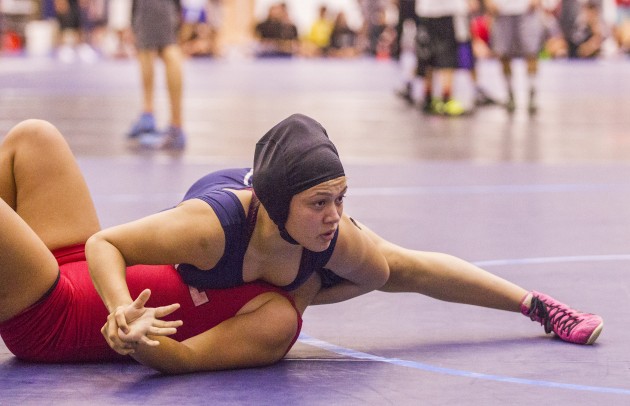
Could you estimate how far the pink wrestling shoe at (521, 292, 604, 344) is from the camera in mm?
3156

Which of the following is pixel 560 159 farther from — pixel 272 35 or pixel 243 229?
pixel 272 35

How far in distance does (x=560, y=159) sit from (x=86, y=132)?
3539 mm

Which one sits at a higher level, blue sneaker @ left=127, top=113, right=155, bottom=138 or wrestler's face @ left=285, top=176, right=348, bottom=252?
wrestler's face @ left=285, top=176, right=348, bottom=252

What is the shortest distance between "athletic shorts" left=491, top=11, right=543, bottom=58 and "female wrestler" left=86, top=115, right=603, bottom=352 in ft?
26.5

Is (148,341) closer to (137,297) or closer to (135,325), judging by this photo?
(135,325)

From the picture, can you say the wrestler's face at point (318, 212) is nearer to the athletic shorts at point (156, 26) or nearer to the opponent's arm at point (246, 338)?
the opponent's arm at point (246, 338)

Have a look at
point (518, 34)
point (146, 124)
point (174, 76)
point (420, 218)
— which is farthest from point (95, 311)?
point (518, 34)

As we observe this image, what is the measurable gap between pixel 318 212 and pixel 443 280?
66 cm

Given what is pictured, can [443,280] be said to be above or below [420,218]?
above

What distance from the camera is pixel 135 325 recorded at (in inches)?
101

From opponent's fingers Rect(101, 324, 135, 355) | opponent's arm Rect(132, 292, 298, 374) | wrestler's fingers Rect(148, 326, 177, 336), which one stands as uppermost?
wrestler's fingers Rect(148, 326, 177, 336)

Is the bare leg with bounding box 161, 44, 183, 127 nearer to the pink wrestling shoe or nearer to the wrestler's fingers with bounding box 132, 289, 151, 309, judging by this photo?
the pink wrestling shoe

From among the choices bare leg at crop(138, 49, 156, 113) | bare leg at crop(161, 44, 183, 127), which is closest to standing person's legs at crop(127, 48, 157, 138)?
bare leg at crop(138, 49, 156, 113)

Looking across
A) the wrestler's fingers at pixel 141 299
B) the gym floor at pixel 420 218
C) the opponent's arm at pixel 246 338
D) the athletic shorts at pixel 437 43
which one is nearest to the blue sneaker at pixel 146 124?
the gym floor at pixel 420 218
